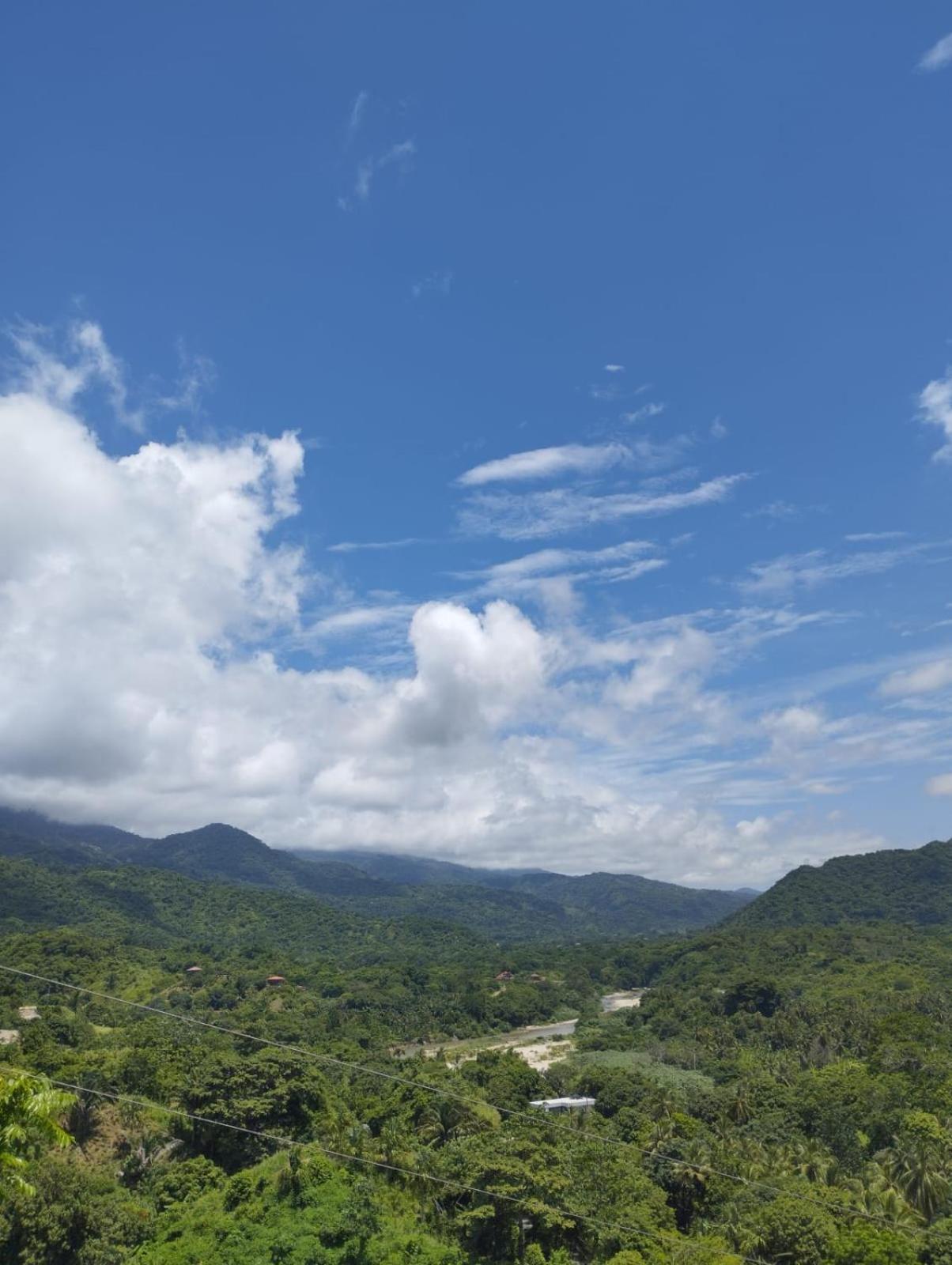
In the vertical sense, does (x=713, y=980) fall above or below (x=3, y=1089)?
below

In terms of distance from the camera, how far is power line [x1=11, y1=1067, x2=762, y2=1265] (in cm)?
3356

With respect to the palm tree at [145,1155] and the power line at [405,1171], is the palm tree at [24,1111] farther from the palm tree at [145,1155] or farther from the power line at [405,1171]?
the palm tree at [145,1155]

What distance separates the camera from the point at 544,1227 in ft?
114

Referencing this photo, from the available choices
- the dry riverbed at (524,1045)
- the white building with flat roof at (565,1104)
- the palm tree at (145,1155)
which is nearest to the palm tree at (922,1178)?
the white building with flat roof at (565,1104)

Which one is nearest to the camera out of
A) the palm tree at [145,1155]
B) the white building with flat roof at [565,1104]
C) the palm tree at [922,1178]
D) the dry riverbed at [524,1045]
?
the palm tree at [922,1178]

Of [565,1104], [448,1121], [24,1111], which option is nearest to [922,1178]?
→ [448,1121]

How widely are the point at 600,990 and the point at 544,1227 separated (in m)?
126

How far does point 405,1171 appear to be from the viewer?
4141 centimetres

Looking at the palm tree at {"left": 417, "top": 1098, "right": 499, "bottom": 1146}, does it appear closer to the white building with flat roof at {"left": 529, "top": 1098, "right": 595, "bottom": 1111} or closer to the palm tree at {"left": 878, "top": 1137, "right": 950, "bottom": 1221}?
the white building with flat roof at {"left": 529, "top": 1098, "right": 595, "bottom": 1111}

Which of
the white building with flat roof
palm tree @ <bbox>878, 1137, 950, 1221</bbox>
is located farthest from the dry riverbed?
palm tree @ <bbox>878, 1137, 950, 1221</bbox>

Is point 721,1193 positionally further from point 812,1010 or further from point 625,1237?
point 812,1010

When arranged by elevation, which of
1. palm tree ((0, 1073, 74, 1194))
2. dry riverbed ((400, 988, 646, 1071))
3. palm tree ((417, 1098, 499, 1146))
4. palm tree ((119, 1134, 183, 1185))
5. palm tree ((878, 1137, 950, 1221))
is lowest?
dry riverbed ((400, 988, 646, 1071))

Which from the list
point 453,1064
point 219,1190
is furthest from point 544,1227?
point 453,1064

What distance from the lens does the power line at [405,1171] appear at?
110 feet
